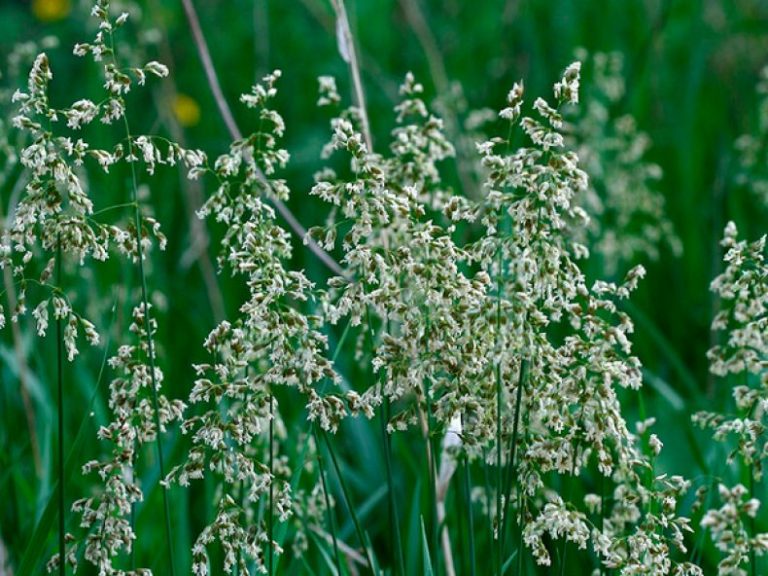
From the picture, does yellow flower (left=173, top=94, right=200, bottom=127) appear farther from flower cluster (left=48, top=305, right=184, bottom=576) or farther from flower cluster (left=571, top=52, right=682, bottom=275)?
flower cluster (left=48, top=305, right=184, bottom=576)

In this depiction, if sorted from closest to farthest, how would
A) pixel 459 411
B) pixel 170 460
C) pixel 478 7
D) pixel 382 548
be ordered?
pixel 459 411, pixel 170 460, pixel 382 548, pixel 478 7

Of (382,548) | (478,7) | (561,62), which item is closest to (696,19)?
(561,62)

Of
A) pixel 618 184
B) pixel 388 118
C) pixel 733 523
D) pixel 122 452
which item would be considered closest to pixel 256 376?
pixel 122 452

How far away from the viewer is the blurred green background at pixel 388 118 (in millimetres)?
3924

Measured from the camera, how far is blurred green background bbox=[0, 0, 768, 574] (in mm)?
3924

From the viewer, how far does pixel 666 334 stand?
5.10 metres

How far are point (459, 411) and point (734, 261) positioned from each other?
565 millimetres

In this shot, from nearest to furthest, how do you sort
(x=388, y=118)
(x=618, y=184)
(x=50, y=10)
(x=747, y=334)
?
(x=747, y=334) < (x=618, y=184) < (x=388, y=118) < (x=50, y=10)

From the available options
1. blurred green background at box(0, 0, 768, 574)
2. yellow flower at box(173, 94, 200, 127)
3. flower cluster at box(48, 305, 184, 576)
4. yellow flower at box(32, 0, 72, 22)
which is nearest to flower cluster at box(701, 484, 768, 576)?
flower cluster at box(48, 305, 184, 576)

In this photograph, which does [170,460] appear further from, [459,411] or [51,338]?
[51,338]

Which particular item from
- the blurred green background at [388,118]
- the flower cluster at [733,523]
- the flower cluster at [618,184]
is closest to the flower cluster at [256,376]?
the flower cluster at [733,523]

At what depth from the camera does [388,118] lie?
6699mm

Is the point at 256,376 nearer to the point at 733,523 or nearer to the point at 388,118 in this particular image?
the point at 733,523

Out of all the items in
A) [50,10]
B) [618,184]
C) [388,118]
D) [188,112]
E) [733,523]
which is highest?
[50,10]
